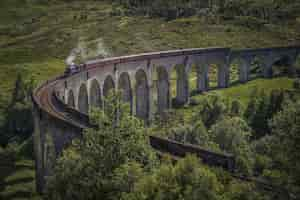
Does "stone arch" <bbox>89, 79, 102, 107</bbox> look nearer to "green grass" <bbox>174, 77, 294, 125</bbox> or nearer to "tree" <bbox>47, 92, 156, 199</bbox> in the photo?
"green grass" <bbox>174, 77, 294, 125</bbox>

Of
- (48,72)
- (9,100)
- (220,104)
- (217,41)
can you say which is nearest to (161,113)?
(220,104)

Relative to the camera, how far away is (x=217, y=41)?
398ft

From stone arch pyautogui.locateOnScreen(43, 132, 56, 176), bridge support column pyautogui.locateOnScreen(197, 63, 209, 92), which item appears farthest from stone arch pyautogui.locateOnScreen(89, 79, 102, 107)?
bridge support column pyautogui.locateOnScreen(197, 63, 209, 92)

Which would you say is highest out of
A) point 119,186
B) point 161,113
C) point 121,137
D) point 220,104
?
point 121,137

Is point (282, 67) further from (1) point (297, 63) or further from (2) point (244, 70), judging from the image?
(2) point (244, 70)

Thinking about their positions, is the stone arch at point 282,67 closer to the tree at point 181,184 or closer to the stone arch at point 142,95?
the stone arch at point 142,95

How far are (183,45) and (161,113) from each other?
2214 inches

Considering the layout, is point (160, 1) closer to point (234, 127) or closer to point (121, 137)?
point (234, 127)

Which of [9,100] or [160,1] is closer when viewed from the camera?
[9,100]

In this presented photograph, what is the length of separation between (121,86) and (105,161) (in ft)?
143

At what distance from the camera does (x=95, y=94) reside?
180ft

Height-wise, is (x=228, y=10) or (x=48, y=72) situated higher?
(x=228, y=10)

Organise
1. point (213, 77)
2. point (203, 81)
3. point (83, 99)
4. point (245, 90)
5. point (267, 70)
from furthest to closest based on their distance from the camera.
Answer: point (213, 77) → point (267, 70) → point (203, 81) → point (245, 90) → point (83, 99)

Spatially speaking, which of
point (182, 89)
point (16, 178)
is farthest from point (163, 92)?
point (16, 178)
